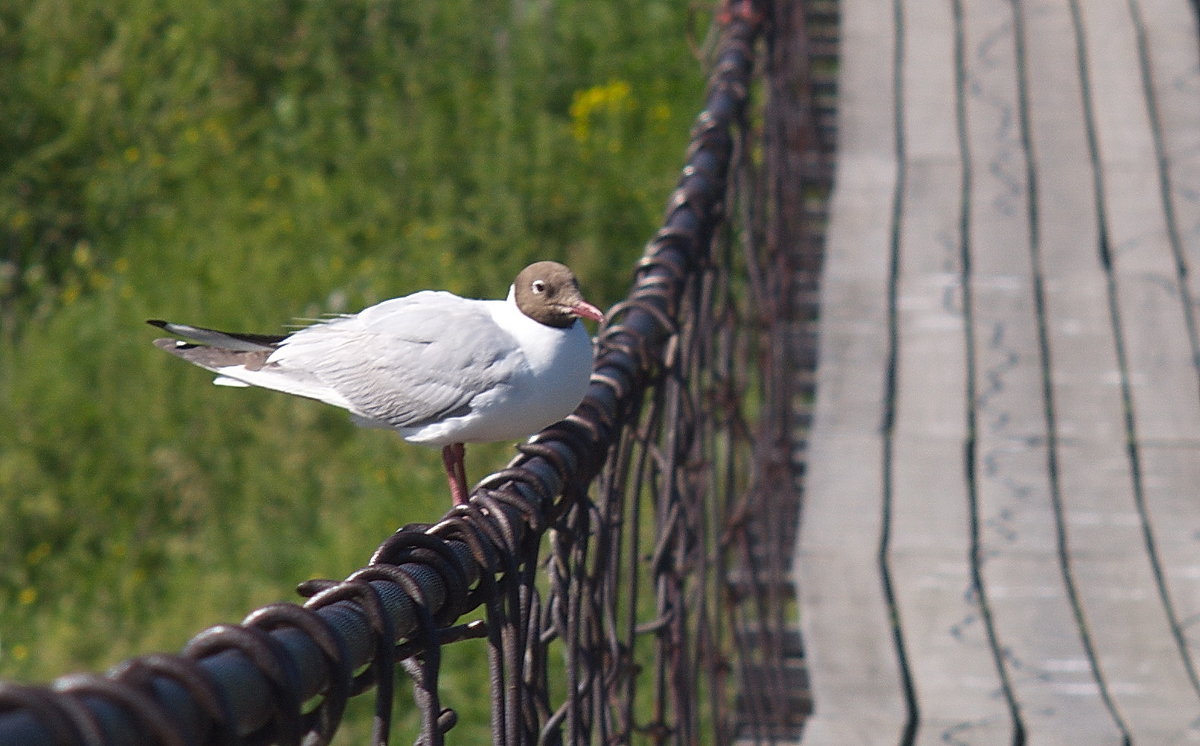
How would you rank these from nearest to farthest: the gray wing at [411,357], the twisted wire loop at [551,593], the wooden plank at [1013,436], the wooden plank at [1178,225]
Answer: the twisted wire loop at [551,593]
the gray wing at [411,357]
the wooden plank at [1013,436]
the wooden plank at [1178,225]

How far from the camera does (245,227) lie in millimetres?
6602

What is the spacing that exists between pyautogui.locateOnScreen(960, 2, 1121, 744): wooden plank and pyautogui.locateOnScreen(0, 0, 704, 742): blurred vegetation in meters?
1.58

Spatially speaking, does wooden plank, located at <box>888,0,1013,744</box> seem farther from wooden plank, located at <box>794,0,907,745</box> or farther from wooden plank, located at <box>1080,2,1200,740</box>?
wooden plank, located at <box>1080,2,1200,740</box>

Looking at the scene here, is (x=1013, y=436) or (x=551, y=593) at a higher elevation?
(x=1013, y=436)

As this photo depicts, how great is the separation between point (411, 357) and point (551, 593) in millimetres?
530

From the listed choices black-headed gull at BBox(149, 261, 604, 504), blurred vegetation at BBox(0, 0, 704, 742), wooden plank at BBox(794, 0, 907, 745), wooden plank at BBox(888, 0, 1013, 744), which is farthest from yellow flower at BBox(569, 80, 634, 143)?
black-headed gull at BBox(149, 261, 604, 504)

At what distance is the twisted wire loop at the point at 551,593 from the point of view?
89cm

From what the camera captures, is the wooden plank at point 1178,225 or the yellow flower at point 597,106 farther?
the yellow flower at point 597,106

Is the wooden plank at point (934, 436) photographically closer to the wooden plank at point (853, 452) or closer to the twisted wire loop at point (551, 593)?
the wooden plank at point (853, 452)

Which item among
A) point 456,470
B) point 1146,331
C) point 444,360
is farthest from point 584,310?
point 1146,331

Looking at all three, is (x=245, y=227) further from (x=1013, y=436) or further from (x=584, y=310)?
(x=584, y=310)

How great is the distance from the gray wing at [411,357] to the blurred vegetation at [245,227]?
2751 mm

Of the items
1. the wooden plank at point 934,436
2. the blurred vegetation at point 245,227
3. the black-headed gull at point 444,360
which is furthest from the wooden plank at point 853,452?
the black-headed gull at point 444,360

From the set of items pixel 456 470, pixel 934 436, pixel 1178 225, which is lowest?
pixel 456 470
